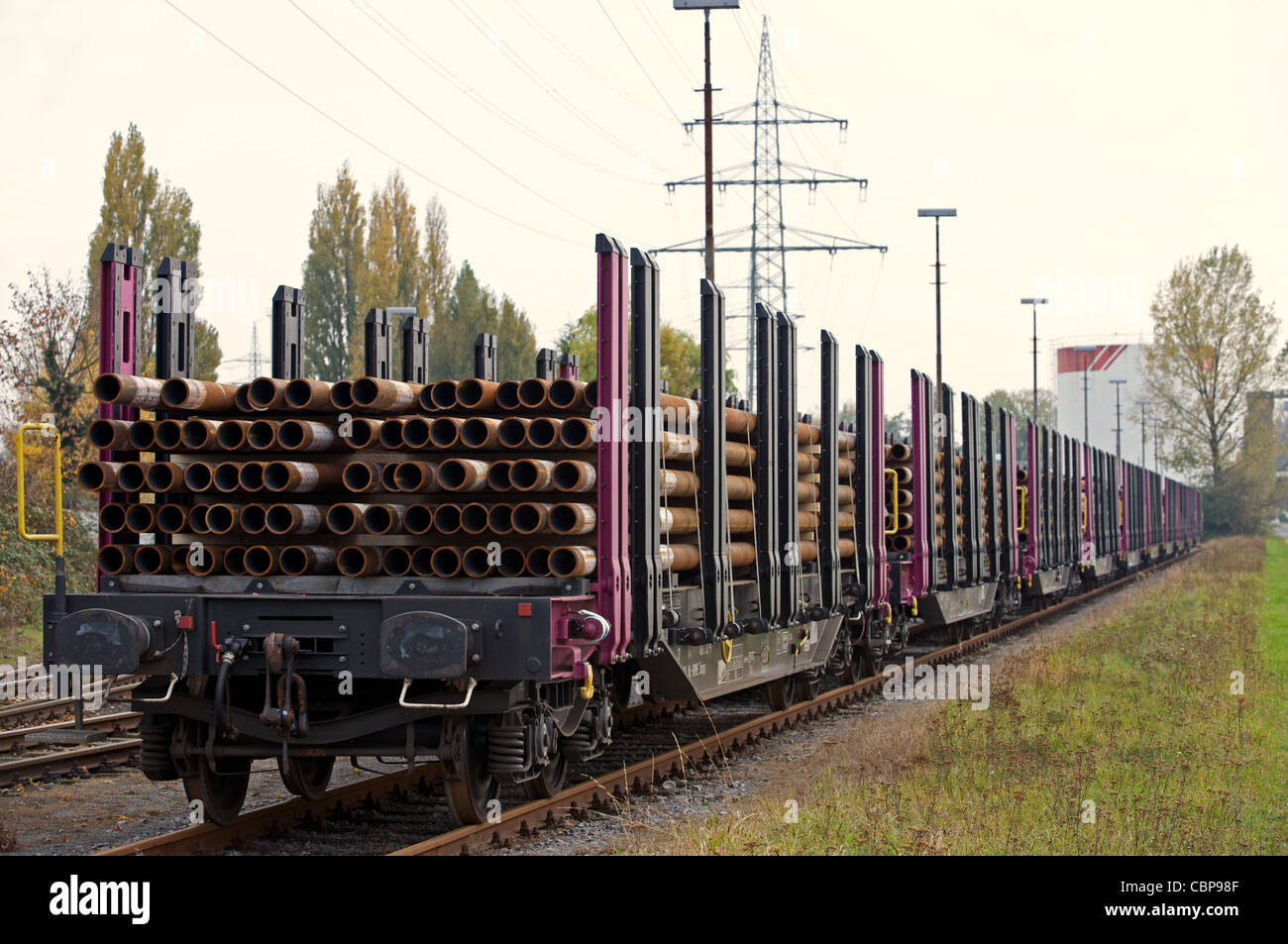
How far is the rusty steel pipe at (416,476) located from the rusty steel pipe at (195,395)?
121cm

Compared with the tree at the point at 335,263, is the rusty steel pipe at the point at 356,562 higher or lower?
lower

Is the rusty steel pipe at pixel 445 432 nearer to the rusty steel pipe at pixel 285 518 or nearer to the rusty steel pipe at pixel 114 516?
the rusty steel pipe at pixel 285 518

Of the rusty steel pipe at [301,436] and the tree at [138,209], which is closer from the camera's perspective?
the rusty steel pipe at [301,436]

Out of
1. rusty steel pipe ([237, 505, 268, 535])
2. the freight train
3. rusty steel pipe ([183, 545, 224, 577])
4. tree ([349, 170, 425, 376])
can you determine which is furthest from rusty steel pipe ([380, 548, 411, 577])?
tree ([349, 170, 425, 376])

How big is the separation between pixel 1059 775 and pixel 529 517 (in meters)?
4.48

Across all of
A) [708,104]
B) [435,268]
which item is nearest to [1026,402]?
[435,268]

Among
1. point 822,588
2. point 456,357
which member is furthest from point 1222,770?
point 456,357

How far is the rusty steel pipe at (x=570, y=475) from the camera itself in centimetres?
818

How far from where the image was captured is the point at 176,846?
26.0 ft

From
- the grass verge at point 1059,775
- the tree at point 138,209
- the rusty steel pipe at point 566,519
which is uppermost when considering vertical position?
the tree at point 138,209

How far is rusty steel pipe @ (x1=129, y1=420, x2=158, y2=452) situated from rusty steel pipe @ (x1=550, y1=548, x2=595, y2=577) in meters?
2.50

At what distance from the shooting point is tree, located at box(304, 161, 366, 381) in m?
53.3

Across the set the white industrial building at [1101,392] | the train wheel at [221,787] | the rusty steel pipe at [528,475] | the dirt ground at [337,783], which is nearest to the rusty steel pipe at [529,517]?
the rusty steel pipe at [528,475]
